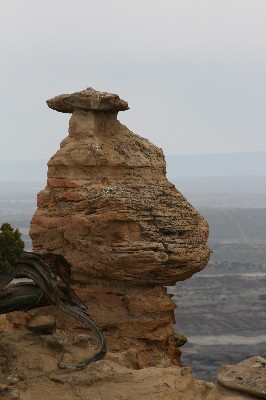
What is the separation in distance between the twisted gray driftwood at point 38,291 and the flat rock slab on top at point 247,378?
3558mm

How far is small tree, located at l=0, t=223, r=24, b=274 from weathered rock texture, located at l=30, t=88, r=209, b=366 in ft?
22.3

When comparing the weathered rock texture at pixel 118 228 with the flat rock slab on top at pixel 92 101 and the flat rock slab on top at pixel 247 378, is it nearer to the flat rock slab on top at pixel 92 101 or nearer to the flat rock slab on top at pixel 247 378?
the flat rock slab on top at pixel 92 101

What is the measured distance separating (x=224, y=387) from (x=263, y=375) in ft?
3.61

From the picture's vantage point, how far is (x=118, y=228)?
28484mm

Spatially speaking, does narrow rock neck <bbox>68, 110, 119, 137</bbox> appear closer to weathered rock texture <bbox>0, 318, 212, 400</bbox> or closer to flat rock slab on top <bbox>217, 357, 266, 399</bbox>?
weathered rock texture <bbox>0, 318, 212, 400</bbox>

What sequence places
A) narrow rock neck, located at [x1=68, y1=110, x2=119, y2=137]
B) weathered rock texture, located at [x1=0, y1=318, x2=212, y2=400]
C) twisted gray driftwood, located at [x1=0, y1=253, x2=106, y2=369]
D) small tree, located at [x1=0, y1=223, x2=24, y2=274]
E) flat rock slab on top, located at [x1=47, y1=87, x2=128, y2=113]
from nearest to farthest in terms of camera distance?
1. weathered rock texture, located at [x1=0, y1=318, x2=212, y2=400]
2. small tree, located at [x1=0, y1=223, x2=24, y2=274]
3. twisted gray driftwood, located at [x1=0, y1=253, x2=106, y2=369]
4. flat rock slab on top, located at [x1=47, y1=87, x2=128, y2=113]
5. narrow rock neck, located at [x1=68, y1=110, x2=119, y2=137]

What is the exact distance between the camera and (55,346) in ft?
76.2

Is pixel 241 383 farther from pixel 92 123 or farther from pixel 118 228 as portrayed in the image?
pixel 92 123

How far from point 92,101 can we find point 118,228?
15.9 ft

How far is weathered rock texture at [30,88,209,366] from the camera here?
2858 centimetres

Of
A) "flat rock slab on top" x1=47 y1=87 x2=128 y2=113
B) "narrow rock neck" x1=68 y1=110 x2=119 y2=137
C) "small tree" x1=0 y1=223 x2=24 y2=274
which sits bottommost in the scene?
"small tree" x1=0 y1=223 x2=24 y2=274

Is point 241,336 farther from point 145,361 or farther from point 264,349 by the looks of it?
point 145,361

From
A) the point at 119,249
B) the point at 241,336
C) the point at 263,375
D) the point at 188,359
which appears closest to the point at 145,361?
the point at 119,249

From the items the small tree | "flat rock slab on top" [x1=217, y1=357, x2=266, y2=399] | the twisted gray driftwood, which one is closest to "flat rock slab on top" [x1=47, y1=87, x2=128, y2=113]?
the twisted gray driftwood
